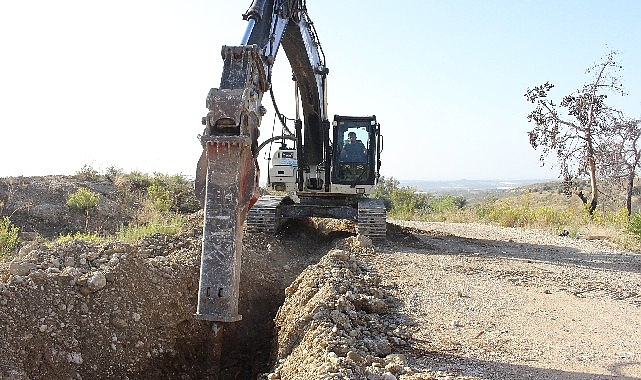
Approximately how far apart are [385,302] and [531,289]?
225cm

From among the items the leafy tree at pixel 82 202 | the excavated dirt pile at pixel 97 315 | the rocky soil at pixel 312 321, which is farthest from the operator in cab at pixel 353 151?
the leafy tree at pixel 82 202

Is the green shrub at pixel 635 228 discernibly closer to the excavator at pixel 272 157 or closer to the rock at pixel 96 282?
the excavator at pixel 272 157

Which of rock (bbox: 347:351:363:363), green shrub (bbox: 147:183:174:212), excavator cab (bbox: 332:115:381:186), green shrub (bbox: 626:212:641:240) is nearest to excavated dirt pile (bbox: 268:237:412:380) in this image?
rock (bbox: 347:351:363:363)

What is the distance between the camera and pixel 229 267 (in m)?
4.83

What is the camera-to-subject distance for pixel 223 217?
4914 mm

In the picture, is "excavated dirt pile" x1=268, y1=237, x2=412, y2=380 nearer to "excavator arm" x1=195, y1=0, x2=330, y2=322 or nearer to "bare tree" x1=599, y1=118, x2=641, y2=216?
"excavator arm" x1=195, y1=0, x2=330, y2=322

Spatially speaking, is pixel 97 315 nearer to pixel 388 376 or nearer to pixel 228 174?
pixel 228 174

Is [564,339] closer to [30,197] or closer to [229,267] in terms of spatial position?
[229,267]

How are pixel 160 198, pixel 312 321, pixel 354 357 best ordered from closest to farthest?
pixel 354 357
pixel 312 321
pixel 160 198

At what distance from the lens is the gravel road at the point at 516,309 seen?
15.0 ft

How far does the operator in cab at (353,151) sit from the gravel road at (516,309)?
1708mm

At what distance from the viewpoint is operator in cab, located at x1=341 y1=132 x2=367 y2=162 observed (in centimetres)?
1113

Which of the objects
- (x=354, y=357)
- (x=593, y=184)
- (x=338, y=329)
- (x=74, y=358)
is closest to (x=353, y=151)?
(x=338, y=329)

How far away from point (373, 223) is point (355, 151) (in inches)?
58.6
